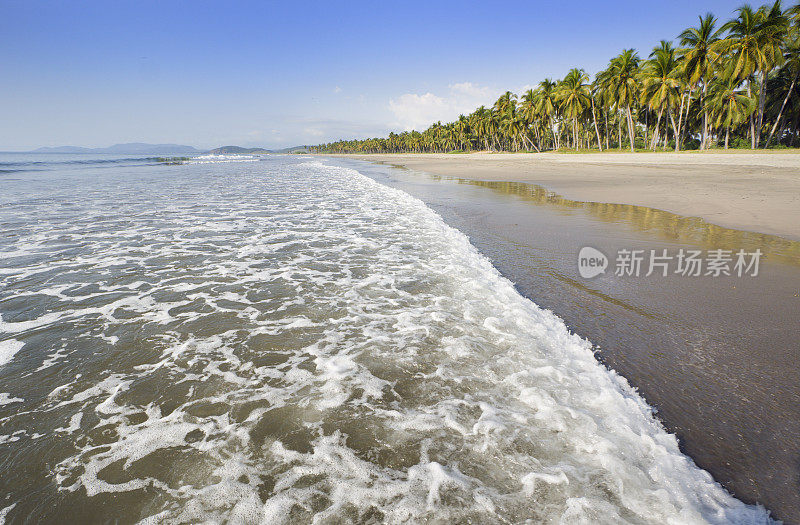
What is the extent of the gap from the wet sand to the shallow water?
23 centimetres

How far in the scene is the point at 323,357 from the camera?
3904 millimetres

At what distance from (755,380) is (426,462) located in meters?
3.12

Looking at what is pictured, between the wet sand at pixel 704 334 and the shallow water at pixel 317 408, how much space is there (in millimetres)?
233

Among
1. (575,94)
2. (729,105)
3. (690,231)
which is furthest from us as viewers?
(575,94)

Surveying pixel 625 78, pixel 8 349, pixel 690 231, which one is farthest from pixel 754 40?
pixel 8 349

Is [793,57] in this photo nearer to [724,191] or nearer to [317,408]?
[724,191]

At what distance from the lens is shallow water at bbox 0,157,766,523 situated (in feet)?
7.39

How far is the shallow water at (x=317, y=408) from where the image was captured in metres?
2.25

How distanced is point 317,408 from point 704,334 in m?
4.32

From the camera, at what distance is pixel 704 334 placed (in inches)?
159

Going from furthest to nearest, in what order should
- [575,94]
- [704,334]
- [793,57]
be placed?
[575,94] < [793,57] < [704,334]

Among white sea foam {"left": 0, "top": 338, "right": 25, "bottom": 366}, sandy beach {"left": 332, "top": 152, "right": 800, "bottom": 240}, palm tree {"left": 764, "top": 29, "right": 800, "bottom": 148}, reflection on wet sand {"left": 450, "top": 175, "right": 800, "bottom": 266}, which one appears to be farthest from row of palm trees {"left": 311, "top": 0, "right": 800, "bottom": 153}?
white sea foam {"left": 0, "top": 338, "right": 25, "bottom": 366}

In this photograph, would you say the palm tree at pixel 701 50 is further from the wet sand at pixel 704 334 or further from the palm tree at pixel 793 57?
the wet sand at pixel 704 334

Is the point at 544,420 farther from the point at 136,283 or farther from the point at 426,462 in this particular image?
the point at 136,283
